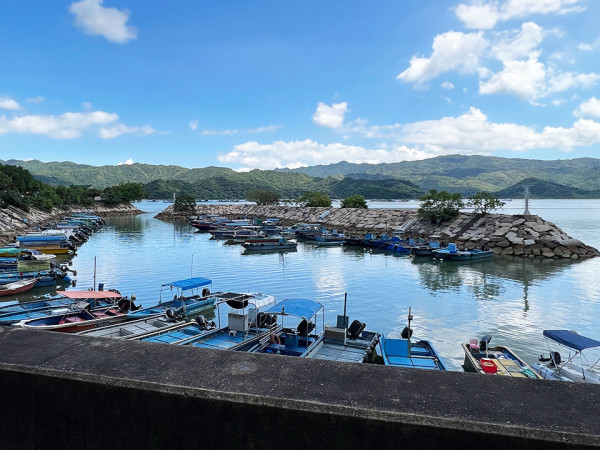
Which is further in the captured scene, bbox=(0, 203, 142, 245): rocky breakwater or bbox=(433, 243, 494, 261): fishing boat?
bbox=(0, 203, 142, 245): rocky breakwater

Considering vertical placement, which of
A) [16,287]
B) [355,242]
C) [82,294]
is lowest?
[355,242]

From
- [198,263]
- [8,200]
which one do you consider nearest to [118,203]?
[8,200]

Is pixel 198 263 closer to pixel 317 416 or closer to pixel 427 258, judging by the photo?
pixel 427 258

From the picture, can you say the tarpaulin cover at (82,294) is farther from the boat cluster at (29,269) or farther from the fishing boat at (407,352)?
the fishing boat at (407,352)

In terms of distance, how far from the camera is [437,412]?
2068 millimetres

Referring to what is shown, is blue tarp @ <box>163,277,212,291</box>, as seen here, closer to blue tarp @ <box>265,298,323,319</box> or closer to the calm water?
the calm water

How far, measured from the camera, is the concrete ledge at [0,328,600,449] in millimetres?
2018

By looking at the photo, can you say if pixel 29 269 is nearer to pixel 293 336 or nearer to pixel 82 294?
pixel 82 294

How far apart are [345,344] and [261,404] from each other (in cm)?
1393

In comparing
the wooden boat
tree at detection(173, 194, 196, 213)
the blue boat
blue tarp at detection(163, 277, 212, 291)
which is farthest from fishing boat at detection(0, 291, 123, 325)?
tree at detection(173, 194, 196, 213)

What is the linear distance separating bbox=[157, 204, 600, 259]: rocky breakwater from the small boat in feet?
153

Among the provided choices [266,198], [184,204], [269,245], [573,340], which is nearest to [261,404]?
[573,340]

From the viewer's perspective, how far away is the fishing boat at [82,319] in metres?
17.0

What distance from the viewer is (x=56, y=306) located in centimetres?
2011
